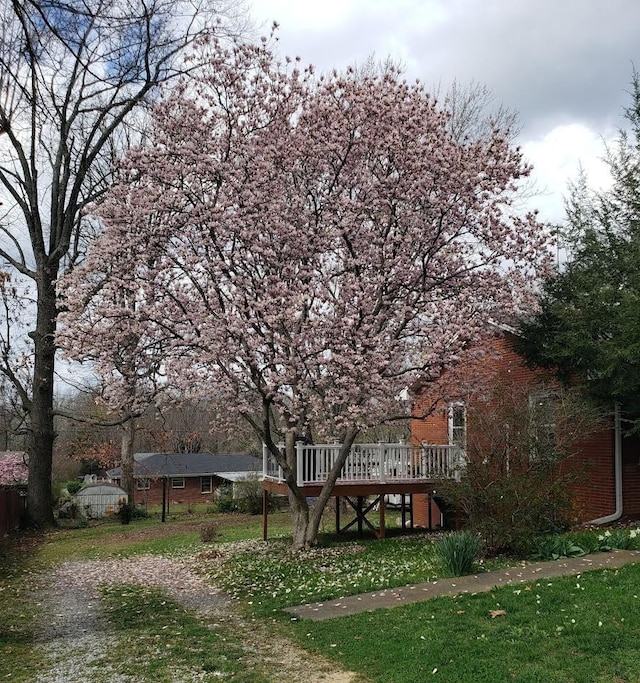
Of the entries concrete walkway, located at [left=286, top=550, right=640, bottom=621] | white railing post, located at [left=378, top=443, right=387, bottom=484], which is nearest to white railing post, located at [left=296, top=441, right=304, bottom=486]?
white railing post, located at [left=378, top=443, right=387, bottom=484]

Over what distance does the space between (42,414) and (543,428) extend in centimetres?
1502

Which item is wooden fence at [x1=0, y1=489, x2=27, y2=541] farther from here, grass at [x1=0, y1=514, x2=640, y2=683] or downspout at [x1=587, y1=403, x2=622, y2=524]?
downspout at [x1=587, y1=403, x2=622, y2=524]

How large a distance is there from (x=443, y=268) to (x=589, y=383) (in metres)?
3.61

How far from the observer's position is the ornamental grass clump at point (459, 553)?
811cm

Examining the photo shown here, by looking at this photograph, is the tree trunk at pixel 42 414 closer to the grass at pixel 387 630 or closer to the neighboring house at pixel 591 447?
the grass at pixel 387 630

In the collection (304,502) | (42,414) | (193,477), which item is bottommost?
(193,477)

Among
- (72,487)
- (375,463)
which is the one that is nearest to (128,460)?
(72,487)

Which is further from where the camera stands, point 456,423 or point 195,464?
point 195,464

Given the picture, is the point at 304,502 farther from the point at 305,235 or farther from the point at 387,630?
the point at 387,630

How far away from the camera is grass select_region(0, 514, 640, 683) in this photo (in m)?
5.09

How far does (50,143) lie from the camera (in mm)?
17859

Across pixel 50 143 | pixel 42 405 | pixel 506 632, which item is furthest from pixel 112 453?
pixel 506 632

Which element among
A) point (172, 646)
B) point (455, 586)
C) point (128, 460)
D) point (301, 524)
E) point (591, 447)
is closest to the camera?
point (172, 646)

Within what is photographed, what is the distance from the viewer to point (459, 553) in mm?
8117
